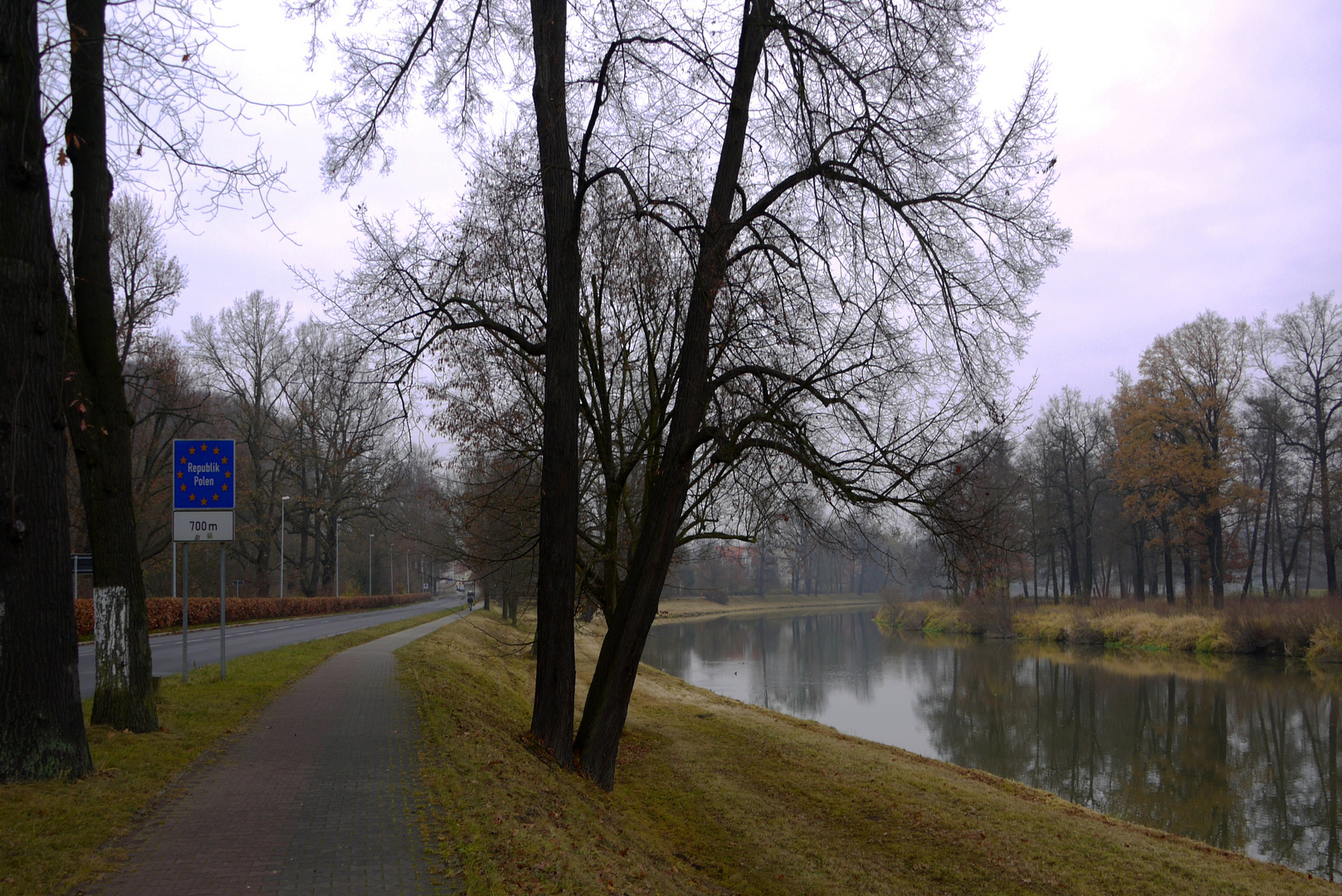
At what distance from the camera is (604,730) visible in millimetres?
9406

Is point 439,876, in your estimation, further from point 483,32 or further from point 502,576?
point 502,576

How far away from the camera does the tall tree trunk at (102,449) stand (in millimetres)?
8188

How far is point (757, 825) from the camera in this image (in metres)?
9.84

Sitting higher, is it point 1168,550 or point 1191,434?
point 1191,434

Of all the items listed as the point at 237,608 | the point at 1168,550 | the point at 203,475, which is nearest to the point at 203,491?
the point at 203,475

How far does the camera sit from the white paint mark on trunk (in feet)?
26.8

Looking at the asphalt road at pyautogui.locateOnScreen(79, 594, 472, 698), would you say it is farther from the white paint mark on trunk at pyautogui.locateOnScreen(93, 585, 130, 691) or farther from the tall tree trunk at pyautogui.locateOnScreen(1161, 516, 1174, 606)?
the tall tree trunk at pyautogui.locateOnScreen(1161, 516, 1174, 606)

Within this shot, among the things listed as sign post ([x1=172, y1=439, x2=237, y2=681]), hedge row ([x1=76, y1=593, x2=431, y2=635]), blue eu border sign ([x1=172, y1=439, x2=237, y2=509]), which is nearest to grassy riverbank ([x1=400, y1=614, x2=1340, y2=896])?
sign post ([x1=172, y1=439, x2=237, y2=681])

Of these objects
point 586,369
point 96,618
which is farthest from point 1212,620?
point 96,618

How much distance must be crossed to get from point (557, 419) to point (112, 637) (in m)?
4.86

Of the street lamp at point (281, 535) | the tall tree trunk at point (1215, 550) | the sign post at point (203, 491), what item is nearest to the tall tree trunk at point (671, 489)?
the sign post at point (203, 491)

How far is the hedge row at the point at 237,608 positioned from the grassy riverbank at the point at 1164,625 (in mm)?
31910

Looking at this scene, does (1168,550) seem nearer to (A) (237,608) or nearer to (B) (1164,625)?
(B) (1164,625)

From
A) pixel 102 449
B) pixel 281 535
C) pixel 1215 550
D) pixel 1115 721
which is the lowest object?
pixel 1115 721
